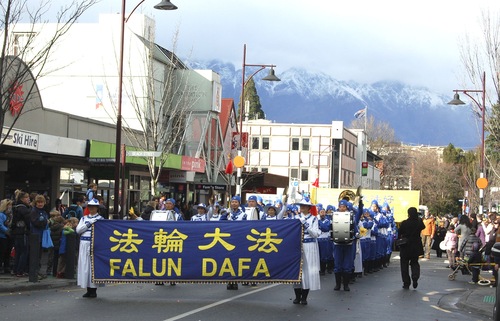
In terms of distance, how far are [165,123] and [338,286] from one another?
79.7ft

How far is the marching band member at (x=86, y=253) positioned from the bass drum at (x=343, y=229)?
5.49m

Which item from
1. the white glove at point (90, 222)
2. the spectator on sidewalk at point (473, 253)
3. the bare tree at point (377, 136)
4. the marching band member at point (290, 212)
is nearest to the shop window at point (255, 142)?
the bare tree at point (377, 136)

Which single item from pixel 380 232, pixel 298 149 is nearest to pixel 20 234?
pixel 380 232

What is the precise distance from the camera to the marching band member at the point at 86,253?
16.3 metres

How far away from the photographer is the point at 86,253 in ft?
54.2

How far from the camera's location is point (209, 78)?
50625 mm

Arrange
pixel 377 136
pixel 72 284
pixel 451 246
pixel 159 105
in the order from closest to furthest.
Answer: pixel 72 284, pixel 451 246, pixel 159 105, pixel 377 136

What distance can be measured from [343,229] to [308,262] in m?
3.42

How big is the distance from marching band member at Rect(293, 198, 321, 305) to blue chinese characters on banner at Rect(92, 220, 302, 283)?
148 mm

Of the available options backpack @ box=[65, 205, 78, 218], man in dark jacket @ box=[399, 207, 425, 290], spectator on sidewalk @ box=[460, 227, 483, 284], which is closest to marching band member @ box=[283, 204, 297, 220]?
man in dark jacket @ box=[399, 207, 425, 290]

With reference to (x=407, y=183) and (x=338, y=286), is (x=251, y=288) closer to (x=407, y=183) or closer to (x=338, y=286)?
(x=338, y=286)

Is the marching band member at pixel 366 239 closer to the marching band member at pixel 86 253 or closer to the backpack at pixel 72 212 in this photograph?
the backpack at pixel 72 212

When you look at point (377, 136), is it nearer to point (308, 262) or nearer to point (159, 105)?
point (159, 105)

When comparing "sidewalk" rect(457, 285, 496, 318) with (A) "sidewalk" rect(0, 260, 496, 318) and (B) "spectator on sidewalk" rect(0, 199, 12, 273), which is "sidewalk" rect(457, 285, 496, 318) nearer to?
(A) "sidewalk" rect(0, 260, 496, 318)
